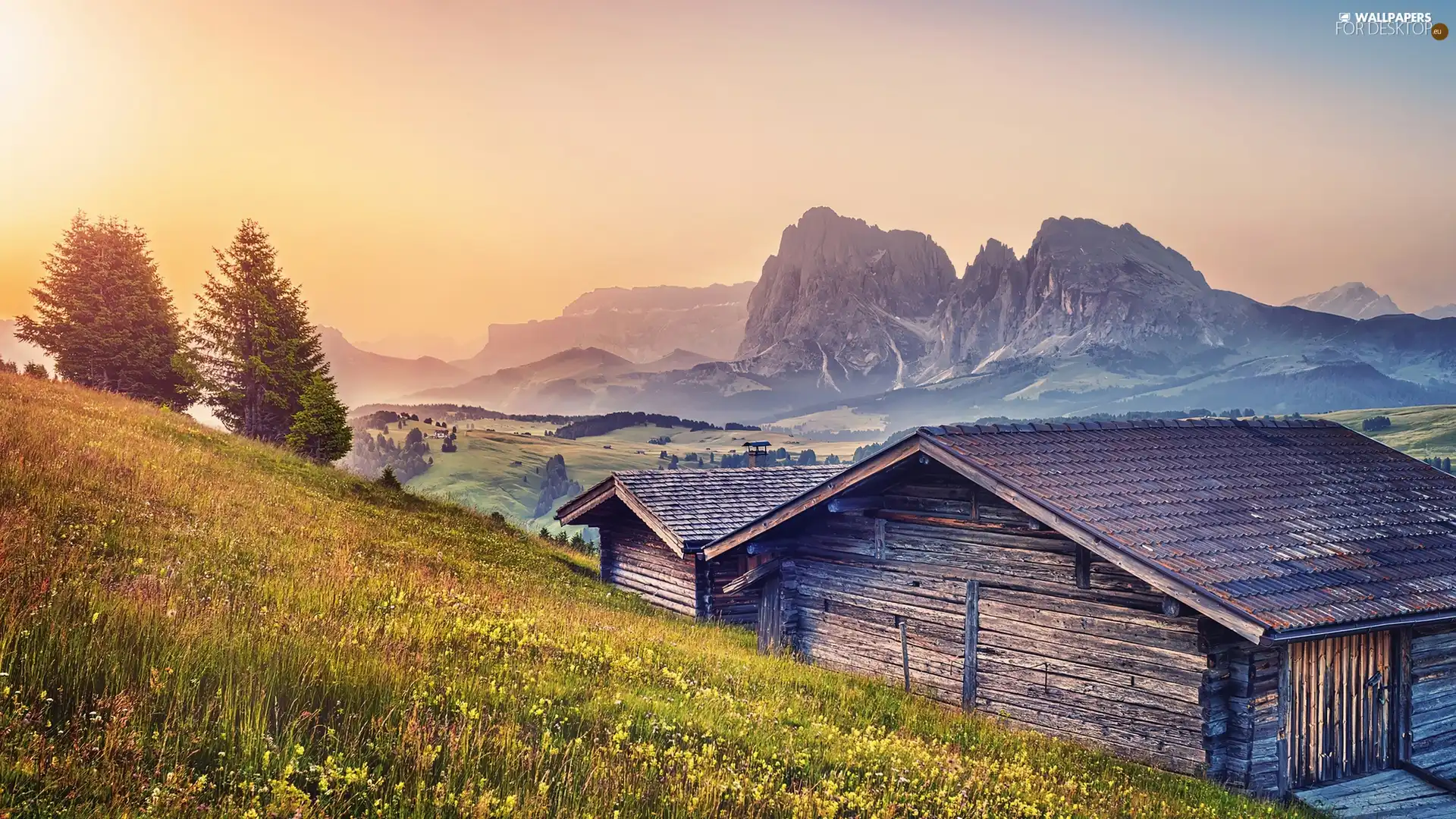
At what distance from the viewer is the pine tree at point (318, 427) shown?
43.5m

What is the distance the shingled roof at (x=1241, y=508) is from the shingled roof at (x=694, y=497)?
6.70 meters

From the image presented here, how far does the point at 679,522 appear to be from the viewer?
81.9ft

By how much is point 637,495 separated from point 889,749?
1850 centimetres

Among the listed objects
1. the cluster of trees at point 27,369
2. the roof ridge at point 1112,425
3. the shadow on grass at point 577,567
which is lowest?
the shadow on grass at point 577,567

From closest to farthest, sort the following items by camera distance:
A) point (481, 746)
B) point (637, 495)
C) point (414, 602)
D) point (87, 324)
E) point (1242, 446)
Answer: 1. point (481, 746)
2. point (414, 602)
3. point (1242, 446)
4. point (637, 495)
5. point (87, 324)

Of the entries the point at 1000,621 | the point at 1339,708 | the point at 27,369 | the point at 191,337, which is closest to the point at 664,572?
the point at 1000,621

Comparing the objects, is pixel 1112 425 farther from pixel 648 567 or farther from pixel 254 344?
pixel 254 344

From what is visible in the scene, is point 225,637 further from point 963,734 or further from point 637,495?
point 637,495

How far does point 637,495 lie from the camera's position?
86.9ft

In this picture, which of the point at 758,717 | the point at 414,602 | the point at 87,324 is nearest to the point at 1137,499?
the point at 758,717

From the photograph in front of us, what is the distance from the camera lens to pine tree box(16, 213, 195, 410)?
152ft

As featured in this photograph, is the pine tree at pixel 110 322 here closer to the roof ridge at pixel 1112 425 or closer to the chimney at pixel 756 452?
the chimney at pixel 756 452

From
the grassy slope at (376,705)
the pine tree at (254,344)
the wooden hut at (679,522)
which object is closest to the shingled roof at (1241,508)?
the grassy slope at (376,705)

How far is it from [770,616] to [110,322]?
45398 mm
